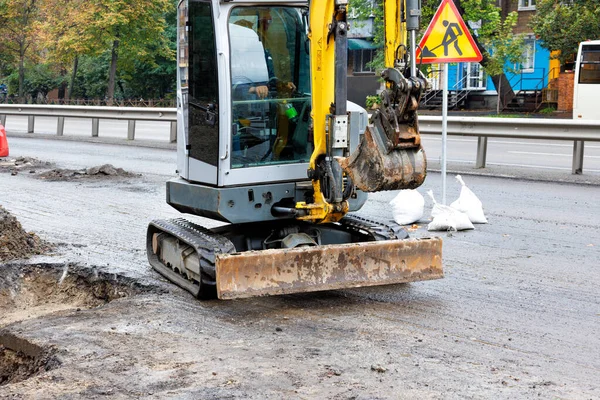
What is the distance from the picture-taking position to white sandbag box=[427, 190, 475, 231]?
32.0ft

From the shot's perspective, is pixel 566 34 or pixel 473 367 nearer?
pixel 473 367

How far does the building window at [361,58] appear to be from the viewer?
174 feet

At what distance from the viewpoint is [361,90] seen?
132 feet

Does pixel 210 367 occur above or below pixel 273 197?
below

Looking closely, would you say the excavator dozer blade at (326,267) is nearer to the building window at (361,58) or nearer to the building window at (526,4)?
the building window at (526,4)

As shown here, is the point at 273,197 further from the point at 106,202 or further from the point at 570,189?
the point at 570,189

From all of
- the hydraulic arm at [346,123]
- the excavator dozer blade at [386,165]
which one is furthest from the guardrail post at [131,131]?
the excavator dozer blade at [386,165]

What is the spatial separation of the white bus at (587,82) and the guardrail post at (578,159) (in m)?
16.0

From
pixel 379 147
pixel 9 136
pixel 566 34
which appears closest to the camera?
pixel 379 147

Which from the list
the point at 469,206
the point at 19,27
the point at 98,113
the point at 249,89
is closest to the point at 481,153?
the point at 469,206

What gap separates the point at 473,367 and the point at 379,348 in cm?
67

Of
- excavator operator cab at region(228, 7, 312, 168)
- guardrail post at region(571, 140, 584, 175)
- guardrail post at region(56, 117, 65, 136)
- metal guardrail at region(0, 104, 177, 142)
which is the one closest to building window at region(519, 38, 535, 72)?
metal guardrail at region(0, 104, 177, 142)

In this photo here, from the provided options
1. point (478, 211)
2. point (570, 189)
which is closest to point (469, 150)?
point (570, 189)

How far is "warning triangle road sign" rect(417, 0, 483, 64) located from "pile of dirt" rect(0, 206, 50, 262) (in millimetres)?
5165
